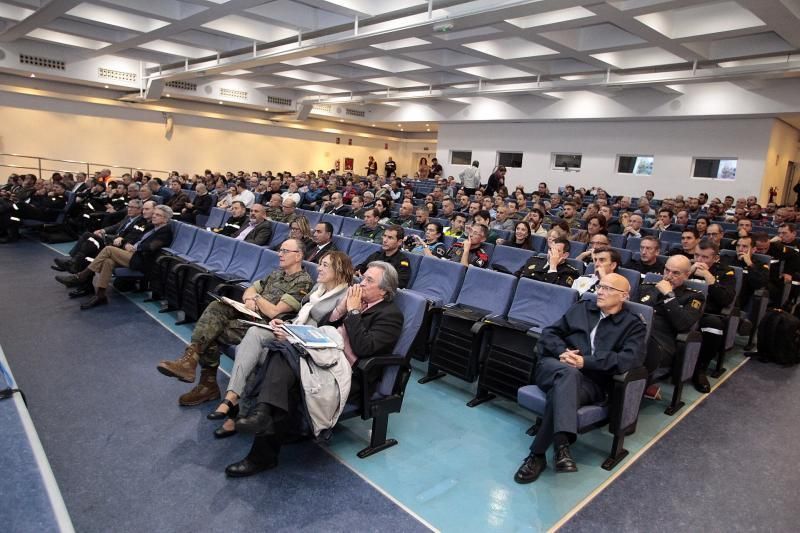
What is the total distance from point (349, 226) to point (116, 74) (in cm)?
996

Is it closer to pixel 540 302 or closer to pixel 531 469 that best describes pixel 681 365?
pixel 540 302

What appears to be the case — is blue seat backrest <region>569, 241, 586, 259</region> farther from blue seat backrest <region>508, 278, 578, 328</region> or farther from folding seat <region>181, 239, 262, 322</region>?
folding seat <region>181, 239, 262, 322</region>

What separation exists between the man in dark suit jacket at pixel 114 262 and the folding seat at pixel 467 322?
10.2ft

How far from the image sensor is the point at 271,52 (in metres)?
8.34

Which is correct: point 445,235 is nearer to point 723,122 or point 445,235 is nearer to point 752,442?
point 752,442

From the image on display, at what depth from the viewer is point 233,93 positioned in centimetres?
1483

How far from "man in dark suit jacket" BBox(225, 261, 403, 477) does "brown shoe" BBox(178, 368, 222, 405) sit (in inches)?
29.7

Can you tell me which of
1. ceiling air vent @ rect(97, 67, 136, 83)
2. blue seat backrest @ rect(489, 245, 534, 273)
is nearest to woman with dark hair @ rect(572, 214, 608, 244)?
blue seat backrest @ rect(489, 245, 534, 273)

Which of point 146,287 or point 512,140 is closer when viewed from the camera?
point 146,287

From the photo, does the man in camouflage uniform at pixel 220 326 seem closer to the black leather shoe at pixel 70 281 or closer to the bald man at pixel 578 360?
the bald man at pixel 578 360

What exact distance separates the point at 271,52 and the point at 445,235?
5020 mm

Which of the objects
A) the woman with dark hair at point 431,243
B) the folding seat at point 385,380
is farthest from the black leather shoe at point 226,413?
the woman with dark hair at point 431,243

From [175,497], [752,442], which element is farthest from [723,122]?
[175,497]

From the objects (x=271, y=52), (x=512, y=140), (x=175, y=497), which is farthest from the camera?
(x=512, y=140)
